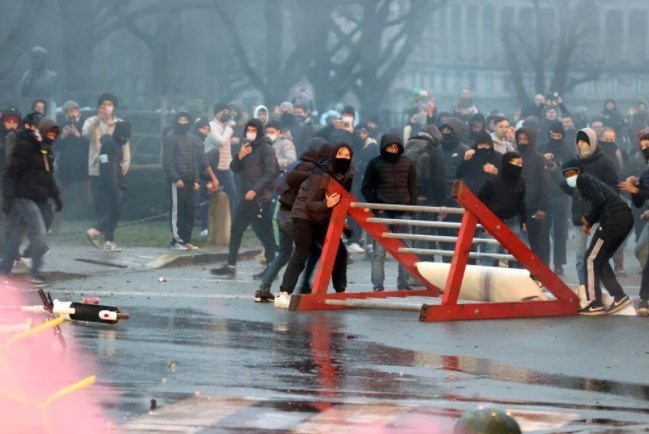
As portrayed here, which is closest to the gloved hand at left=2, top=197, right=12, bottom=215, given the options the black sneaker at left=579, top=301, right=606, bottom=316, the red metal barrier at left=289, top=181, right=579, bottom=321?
the red metal barrier at left=289, top=181, right=579, bottom=321

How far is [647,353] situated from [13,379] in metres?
5.39

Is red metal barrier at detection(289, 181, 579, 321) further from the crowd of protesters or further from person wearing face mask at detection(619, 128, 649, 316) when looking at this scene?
person wearing face mask at detection(619, 128, 649, 316)

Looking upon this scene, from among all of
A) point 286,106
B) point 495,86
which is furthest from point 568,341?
point 495,86

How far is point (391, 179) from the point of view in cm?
1780

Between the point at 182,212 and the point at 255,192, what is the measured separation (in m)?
3.57

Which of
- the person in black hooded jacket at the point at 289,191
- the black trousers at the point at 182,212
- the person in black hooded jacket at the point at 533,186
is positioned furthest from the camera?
the black trousers at the point at 182,212

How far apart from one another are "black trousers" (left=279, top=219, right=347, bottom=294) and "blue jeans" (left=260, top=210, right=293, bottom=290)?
21.7 inches

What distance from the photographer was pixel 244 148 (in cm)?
2000

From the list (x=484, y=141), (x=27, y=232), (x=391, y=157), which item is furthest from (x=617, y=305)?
(x=27, y=232)

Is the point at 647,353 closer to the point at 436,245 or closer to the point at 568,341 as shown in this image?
the point at 568,341

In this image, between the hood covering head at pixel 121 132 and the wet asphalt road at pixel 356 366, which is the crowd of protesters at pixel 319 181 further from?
the wet asphalt road at pixel 356 366

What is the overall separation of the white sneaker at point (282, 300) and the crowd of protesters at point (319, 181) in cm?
1

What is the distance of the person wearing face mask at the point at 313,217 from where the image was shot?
16.0 metres

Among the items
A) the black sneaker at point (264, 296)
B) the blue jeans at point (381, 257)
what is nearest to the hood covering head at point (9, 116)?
the blue jeans at point (381, 257)
